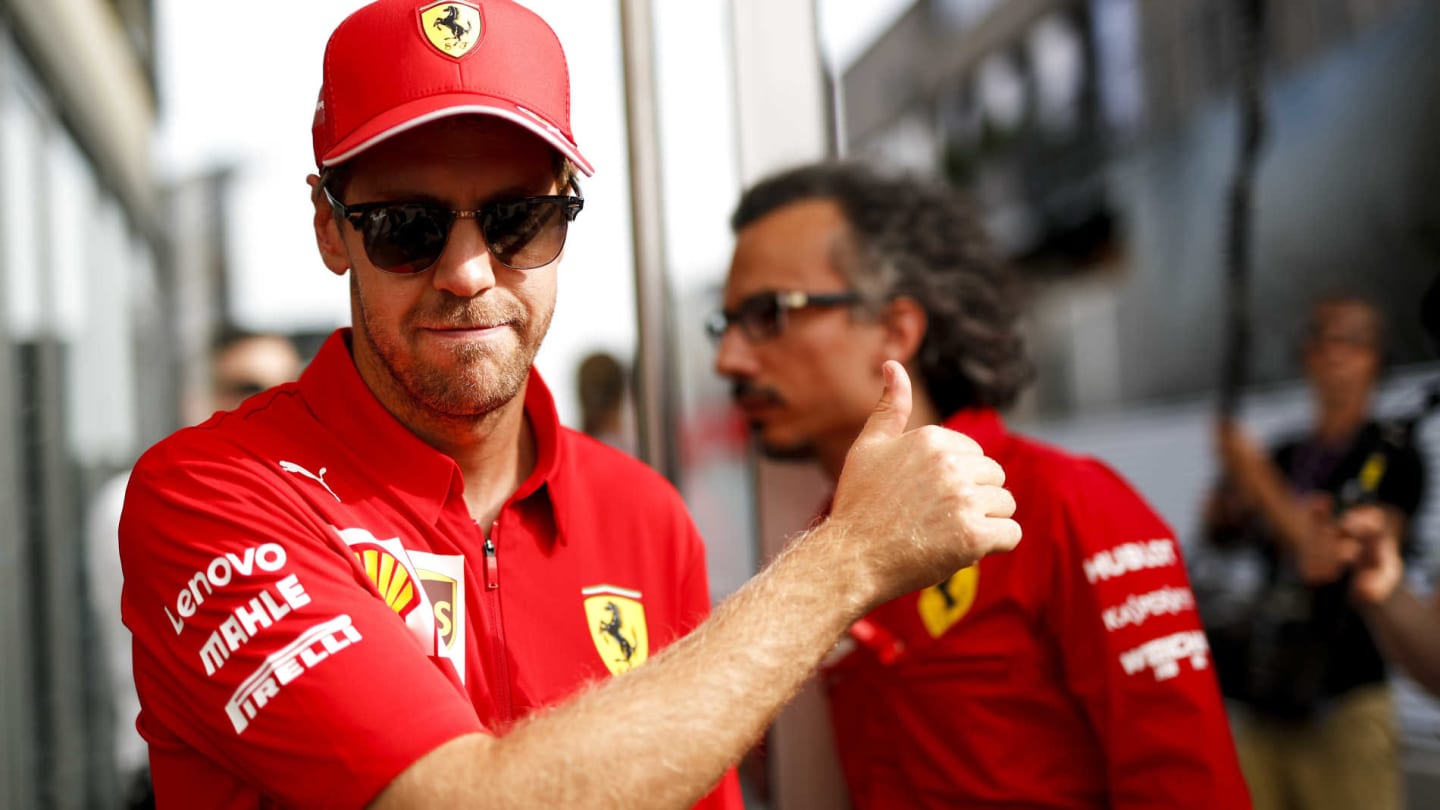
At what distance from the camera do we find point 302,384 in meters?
1.67

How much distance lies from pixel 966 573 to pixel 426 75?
127 cm

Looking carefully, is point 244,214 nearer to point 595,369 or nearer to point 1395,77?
point 595,369

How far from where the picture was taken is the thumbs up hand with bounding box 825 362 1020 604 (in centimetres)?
138

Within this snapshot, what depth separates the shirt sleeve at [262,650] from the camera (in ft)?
4.08

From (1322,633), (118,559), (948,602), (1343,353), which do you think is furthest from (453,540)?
(1343,353)

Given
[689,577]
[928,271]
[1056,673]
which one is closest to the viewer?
[689,577]

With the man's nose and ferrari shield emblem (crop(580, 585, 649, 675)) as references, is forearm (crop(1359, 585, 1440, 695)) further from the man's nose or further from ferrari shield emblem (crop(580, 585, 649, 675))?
the man's nose

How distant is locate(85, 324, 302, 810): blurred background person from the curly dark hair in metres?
1.61

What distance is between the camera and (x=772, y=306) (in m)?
2.53

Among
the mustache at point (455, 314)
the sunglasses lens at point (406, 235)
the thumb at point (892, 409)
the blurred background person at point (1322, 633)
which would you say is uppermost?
the sunglasses lens at point (406, 235)

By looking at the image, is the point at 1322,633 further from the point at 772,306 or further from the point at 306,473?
the point at 306,473

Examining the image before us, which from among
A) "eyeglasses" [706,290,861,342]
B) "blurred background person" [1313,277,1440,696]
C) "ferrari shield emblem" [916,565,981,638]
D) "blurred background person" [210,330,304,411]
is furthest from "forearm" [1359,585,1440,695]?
"blurred background person" [210,330,304,411]

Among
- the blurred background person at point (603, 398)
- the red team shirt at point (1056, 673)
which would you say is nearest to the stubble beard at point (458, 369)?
the red team shirt at point (1056, 673)

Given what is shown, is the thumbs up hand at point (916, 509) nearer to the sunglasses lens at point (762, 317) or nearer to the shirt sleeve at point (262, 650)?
the shirt sleeve at point (262, 650)
